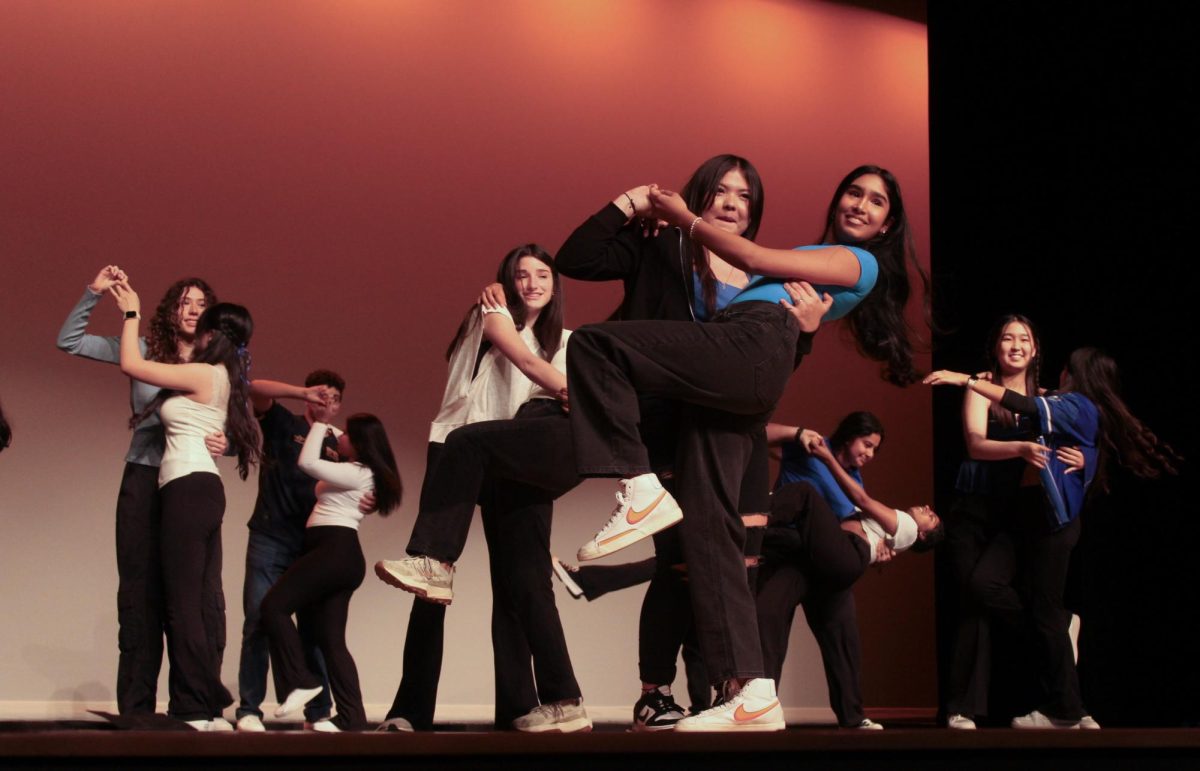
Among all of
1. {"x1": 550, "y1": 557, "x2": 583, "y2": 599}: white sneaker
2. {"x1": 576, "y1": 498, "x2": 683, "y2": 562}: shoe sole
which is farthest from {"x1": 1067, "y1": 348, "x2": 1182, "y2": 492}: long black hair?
{"x1": 576, "y1": 498, "x2": 683, "y2": 562}: shoe sole

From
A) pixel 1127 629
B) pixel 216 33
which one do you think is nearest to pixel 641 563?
pixel 1127 629

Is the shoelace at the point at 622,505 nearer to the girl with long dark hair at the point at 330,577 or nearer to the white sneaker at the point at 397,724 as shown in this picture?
the white sneaker at the point at 397,724

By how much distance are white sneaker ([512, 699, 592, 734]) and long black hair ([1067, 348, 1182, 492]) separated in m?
2.43

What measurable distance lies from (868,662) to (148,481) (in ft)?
11.8

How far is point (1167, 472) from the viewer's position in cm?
464

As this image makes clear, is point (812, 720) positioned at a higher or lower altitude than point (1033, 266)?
lower

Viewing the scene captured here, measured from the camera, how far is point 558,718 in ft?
9.16

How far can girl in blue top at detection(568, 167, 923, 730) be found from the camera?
2.12m

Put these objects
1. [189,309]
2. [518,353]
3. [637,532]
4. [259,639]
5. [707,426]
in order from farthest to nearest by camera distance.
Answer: [259,639] < [189,309] < [518,353] < [707,426] < [637,532]

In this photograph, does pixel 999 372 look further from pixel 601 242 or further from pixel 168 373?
pixel 168 373

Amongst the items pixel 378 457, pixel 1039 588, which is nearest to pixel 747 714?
pixel 378 457

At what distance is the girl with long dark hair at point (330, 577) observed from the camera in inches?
152

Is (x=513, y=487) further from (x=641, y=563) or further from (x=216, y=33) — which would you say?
(x=216, y=33)

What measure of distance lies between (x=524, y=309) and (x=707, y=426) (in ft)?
3.68
